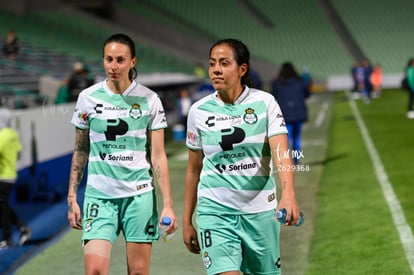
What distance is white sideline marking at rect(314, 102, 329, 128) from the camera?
28536 mm

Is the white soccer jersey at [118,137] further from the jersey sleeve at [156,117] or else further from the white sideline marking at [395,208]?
the white sideline marking at [395,208]

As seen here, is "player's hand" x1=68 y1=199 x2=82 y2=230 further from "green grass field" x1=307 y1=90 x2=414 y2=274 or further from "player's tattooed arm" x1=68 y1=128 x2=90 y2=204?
"green grass field" x1=307 y1=90 x2=414 y2=274

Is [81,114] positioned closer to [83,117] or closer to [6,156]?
[83,117]

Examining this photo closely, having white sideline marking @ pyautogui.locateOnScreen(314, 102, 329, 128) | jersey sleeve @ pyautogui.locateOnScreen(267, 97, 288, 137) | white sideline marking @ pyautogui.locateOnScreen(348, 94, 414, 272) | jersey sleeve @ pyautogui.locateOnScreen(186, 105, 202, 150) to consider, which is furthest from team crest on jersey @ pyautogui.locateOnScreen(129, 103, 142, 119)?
white sideline marking @ pyautogui.locateOnScreen(314, 102, 329, 128)

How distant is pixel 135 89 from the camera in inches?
210

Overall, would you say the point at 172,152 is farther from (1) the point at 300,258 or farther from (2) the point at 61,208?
(1) the point at 300,258

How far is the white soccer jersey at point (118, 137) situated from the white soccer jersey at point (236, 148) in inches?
26.9

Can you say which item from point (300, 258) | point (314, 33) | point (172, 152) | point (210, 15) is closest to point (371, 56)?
point (314, 33)

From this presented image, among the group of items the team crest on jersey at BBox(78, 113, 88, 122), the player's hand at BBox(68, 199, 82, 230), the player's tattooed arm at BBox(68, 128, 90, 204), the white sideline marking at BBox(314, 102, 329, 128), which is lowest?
the white sideline marking at BBox(314, 102, 329, 128)

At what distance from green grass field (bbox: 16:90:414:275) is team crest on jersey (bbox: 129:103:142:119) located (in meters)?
2.70

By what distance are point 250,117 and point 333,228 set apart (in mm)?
5439

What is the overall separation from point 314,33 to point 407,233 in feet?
172

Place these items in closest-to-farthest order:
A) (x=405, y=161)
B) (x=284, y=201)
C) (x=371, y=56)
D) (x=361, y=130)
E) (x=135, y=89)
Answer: (x=284, y=201), (x=135, y=89), (x=405, y=161), (x=361, y=130), (x=371, y=56)

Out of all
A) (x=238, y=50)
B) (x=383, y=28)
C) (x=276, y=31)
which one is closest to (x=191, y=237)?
(x=238, y=50)
